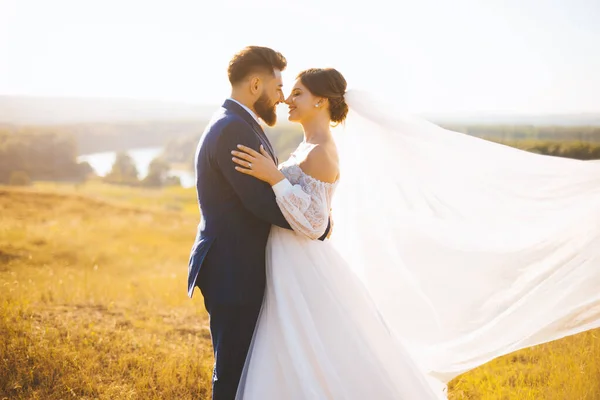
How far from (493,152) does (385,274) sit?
1451 millimetres

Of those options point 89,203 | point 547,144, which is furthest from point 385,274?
point 89,203

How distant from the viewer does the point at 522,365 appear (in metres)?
4.66

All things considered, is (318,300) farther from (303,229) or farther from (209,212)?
(209,212)

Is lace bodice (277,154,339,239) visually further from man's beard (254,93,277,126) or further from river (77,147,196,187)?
river (77,147,196,187)

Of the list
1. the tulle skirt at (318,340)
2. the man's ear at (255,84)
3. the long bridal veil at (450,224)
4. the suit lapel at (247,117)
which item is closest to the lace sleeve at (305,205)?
the tulle skirt at (318,340)

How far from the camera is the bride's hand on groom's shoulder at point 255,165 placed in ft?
9.41

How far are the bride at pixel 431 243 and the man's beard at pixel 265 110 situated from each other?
25cm

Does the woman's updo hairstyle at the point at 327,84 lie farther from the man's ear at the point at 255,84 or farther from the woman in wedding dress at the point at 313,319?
the man's ear at the point at 255,84

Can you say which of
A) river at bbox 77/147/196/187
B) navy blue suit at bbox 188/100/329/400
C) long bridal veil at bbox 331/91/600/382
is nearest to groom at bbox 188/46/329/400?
navy blue suit at bbox 188/100/329/400

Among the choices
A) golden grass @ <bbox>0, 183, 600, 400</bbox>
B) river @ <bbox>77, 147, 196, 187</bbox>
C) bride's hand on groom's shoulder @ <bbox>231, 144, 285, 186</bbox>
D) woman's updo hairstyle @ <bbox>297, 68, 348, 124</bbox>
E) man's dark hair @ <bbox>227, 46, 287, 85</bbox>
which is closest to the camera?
bride's hand on groom's shoulder @ <bbox>231, 144, 285, 186</bbox>

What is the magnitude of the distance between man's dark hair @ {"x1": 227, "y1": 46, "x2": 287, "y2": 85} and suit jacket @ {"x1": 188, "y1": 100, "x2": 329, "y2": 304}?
222 millimetres

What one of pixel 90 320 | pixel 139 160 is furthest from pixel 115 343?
pixel 139 160

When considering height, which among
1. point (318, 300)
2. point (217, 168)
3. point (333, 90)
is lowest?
point (318, 300)

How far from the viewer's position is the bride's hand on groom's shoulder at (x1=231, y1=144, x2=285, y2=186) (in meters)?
2.87
